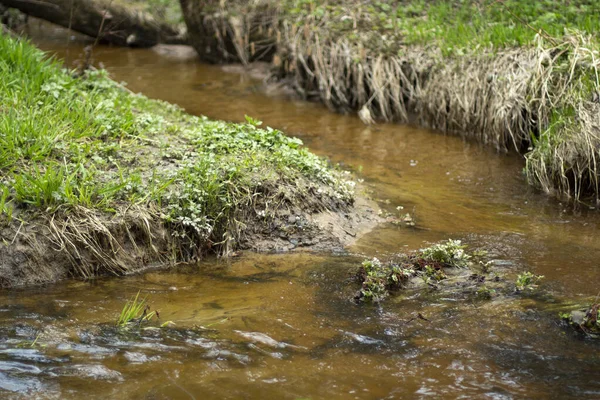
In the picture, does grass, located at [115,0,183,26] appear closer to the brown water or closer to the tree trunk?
the tree trunk

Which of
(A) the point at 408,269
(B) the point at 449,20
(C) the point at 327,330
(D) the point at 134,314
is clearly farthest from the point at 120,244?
(B) the point at 449,20

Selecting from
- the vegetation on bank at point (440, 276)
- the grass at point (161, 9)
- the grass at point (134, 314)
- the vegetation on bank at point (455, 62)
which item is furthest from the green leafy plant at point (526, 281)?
the grass at point (161, 9)

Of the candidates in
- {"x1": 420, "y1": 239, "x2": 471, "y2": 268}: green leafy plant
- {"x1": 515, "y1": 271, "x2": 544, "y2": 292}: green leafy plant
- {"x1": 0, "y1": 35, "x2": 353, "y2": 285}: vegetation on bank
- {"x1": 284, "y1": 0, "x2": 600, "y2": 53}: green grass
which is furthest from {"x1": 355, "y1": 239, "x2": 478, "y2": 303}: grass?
{"x1": 284, "y1": 0, "x2": 600, "y2": 53}: green grass

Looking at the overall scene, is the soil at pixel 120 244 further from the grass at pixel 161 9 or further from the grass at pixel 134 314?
the grass at pixel 161 9

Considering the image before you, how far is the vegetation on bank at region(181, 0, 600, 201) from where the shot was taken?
704 centimetres

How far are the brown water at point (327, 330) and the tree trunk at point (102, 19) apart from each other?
24.8ft

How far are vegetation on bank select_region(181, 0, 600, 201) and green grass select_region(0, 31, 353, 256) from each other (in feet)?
7.24

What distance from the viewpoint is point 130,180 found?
560 centimetres

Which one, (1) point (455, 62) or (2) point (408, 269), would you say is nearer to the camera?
(2) point (408, 269)

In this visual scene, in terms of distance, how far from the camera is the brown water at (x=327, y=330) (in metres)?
3.75

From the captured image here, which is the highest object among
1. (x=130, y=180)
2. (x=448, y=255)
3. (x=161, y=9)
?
(x=161, y=9)

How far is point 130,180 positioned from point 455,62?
463 cm

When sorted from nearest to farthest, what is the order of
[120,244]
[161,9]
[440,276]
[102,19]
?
[440,276] < [120,244] < [102,19] < [161,9]

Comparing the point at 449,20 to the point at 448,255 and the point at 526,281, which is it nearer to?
the point at 448,255
